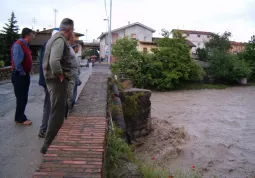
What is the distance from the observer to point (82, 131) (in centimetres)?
300

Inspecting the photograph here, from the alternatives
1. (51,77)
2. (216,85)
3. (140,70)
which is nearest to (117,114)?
(51,77)

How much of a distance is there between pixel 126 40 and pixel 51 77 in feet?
67.1

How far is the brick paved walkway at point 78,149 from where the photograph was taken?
2.12 meters

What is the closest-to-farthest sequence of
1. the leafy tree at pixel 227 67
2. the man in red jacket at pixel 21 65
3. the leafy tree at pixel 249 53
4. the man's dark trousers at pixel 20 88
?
1. the man in red jacket at pixel 21 65
2. the man's dark trousers at pixel 20 88
3. the leafy tree at pixel 227 67
4. the leafy tree at pixel 249 53

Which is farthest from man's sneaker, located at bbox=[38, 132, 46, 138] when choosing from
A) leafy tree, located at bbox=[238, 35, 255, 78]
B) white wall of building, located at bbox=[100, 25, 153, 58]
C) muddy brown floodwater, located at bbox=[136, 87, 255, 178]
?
white wall of building, located at bbox=[100, 25, 153, 58]

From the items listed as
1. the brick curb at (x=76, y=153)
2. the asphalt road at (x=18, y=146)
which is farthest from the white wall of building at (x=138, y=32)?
the brick curb at (x=76, y=153)

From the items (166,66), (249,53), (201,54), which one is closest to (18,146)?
(166,66)

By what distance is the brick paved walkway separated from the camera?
6.95 ft

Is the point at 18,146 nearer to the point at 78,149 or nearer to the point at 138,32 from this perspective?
A: the point at 78,149

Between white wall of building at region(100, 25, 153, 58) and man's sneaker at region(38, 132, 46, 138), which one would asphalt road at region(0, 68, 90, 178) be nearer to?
man's sneaker at region(38, 132, 46, 138)

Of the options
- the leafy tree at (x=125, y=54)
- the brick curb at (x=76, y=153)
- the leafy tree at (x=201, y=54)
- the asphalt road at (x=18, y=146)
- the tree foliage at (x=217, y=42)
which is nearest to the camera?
the brick curb at (x=76, y=153)

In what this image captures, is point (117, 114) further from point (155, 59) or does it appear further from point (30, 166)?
point (155, 59)

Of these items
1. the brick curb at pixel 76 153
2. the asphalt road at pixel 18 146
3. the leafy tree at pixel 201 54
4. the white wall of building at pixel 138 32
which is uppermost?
the white wall of building at pixel 138 32

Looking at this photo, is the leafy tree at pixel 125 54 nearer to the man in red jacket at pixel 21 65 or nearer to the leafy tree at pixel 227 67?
the leafy tree at pixel 227 67
